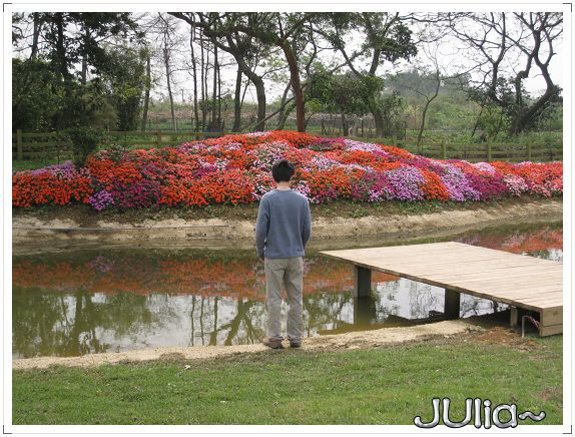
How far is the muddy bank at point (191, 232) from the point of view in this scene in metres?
14.9

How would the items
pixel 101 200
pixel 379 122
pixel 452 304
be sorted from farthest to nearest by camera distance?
pixel 379 122
pixel 101 200
pixel 452 304

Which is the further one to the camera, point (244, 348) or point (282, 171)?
point (244, 348)

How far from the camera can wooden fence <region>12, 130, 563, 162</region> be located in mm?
21031

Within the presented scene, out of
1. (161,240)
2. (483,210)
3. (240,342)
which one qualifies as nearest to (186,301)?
(240,342)

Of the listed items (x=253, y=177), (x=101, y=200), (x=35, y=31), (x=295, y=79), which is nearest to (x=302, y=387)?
(x=101, y=200)

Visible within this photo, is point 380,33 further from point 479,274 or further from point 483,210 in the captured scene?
point 479,274

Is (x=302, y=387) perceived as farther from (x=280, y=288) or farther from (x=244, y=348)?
(x=244, y=348)

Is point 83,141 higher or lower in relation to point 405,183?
higher

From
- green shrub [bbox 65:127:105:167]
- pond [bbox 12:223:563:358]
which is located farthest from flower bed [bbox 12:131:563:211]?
pond [bbox 12:223:563:358]

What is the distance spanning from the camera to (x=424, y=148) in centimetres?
2736

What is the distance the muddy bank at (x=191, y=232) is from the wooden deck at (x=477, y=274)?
14.9ft

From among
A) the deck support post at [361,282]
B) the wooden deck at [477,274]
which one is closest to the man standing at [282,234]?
the wooden deck at [477,274]

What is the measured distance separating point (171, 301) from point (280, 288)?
3841mm

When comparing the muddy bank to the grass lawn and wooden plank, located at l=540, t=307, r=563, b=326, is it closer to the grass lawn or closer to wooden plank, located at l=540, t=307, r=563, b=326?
wooden plank, located at l=540, t=307, r=563, b=326
